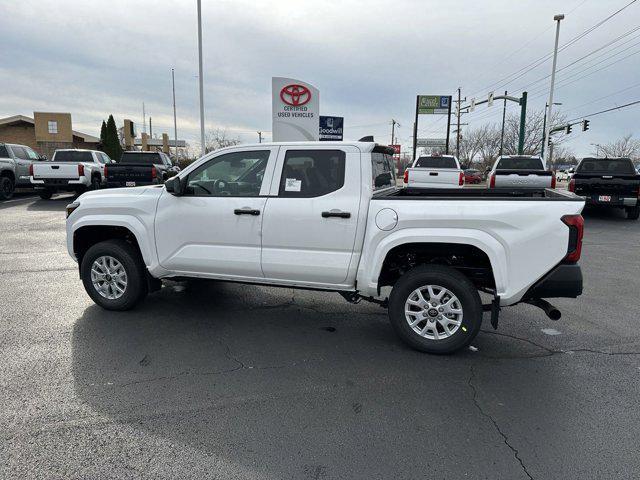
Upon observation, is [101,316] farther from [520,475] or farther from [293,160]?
[520,475]

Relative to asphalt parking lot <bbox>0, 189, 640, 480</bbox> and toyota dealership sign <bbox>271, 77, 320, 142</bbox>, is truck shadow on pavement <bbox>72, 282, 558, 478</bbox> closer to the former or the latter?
asphalt parking lot <bbox>0, 189, 640, 480</bbox>

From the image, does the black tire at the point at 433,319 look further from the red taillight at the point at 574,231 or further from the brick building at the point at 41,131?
the brick building at the point at 41,131

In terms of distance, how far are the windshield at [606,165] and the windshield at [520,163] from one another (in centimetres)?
133

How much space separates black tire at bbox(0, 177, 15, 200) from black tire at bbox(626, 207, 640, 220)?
830 inches

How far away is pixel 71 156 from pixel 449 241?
18445mm

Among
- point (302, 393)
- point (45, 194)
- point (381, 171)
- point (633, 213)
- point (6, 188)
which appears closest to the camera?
point (302, 393)

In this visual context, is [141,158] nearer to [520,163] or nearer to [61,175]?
[61,175]

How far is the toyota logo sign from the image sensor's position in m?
13.7

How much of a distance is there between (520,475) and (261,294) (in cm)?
391

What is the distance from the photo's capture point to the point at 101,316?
4984 millimetres

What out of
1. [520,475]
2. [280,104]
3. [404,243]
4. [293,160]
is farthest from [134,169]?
[520,475]

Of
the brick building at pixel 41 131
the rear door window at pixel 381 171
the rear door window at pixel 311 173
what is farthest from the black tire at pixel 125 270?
the brick building at pixel 41 131

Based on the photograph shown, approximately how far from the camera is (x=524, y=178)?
42.3 feet

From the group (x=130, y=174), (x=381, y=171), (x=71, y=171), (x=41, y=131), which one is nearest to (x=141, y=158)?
(x=71, y=171)
